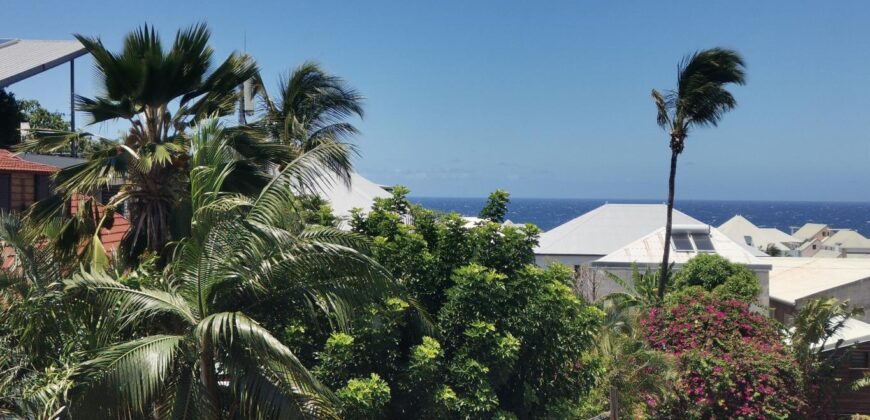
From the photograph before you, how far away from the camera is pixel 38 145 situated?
381 inches

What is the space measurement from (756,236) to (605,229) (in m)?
37.4

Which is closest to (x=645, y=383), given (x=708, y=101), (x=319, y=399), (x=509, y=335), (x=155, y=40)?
(x=509, y=335)

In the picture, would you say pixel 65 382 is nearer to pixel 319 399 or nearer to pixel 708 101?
Answer: pixel 319 399

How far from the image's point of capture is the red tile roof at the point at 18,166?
13.4 m

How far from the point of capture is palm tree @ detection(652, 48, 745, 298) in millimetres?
22203

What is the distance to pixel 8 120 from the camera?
2020 centimetres

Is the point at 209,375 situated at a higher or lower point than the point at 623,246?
higher

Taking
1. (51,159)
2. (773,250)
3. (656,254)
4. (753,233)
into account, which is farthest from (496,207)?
(753,233)

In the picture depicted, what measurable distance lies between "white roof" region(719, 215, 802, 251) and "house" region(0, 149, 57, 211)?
5752 centimetres

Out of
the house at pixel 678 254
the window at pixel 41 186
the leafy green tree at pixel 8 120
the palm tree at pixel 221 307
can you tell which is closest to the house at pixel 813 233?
the house at pixel 678 254

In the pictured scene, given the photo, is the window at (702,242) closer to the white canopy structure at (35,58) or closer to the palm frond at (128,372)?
the white canopy structure at (35,58)

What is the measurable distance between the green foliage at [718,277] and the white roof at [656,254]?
2.75 meters

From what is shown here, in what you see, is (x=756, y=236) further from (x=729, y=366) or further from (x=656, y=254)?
(x=729, y=366)

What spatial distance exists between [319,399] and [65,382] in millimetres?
2259
